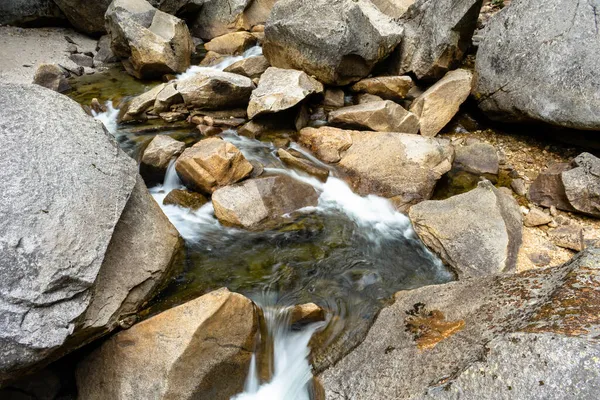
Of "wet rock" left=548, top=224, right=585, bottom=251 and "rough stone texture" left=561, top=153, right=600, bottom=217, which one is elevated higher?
"rough stone texture" left=561, top=153, right=600, bottom=217

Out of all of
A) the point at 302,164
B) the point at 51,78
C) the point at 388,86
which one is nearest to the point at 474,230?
the point at 302,164

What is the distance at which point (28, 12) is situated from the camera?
11.7 meters

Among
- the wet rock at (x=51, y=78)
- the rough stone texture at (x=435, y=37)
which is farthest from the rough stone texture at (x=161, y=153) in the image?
the rough stone texture at (x=435, y=37)

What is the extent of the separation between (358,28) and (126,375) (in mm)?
6379

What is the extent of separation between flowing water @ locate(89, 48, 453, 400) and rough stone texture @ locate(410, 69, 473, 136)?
1999 millimetres

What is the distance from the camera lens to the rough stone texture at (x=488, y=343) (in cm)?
196

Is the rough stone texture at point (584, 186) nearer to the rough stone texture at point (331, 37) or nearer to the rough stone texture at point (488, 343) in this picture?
the rough stone texture at point (488, 343)

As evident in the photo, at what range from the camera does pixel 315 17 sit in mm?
7254

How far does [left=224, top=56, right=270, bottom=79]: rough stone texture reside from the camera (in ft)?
27.4

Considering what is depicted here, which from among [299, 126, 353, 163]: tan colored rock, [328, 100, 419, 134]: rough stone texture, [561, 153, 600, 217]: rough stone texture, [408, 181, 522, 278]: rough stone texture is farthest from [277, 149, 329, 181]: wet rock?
[561, 153, 600, 217]: rough stone texture

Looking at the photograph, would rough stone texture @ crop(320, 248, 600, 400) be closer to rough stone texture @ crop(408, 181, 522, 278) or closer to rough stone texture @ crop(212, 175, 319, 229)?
rough stone texture @ crop(408, 181, 522, 278)

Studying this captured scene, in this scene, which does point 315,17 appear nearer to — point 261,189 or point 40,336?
point 261,189

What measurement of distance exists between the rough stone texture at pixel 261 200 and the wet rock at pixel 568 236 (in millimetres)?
2952

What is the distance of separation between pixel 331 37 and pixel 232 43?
4.34 m
